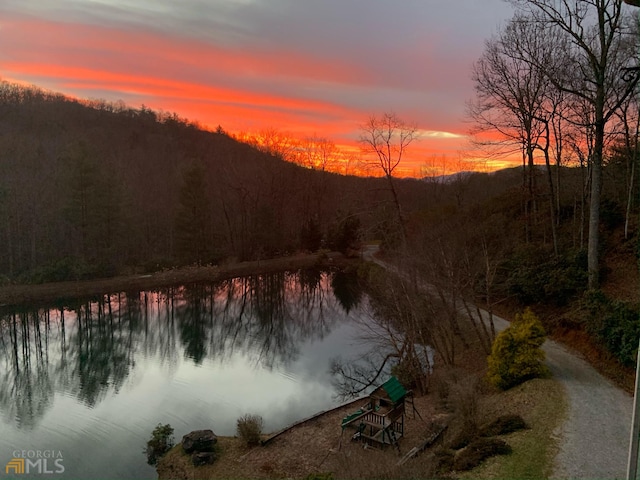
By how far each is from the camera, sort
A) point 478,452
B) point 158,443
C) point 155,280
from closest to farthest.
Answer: point 478,452 → point 158,443 → point 155,280

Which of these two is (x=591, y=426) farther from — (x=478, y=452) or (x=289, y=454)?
(x=289, y=454)

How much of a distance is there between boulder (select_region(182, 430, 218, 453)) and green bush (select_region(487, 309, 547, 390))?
6.47m

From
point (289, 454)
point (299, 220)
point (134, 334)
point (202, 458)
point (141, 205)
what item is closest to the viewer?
point (202, 458)

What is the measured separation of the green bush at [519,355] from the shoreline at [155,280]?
24.0 metres

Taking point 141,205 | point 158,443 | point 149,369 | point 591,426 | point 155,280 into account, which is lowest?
point 149,369

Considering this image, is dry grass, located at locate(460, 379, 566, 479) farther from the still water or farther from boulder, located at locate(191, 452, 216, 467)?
boulder, located at locate(191, 452, 216, 467)

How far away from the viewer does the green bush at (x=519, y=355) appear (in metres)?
9.21

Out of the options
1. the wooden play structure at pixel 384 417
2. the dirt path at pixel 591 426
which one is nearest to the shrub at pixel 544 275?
the dirt path at pixel 591 426

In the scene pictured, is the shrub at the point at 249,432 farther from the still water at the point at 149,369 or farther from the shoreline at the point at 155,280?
the shoreline at the point at 155,280

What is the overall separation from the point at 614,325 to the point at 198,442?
9.55m

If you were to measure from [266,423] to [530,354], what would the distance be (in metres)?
6.55

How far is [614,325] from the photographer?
9352 mm

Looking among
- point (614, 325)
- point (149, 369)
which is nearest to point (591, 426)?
point (614, 325)

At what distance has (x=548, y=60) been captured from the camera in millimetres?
14008
